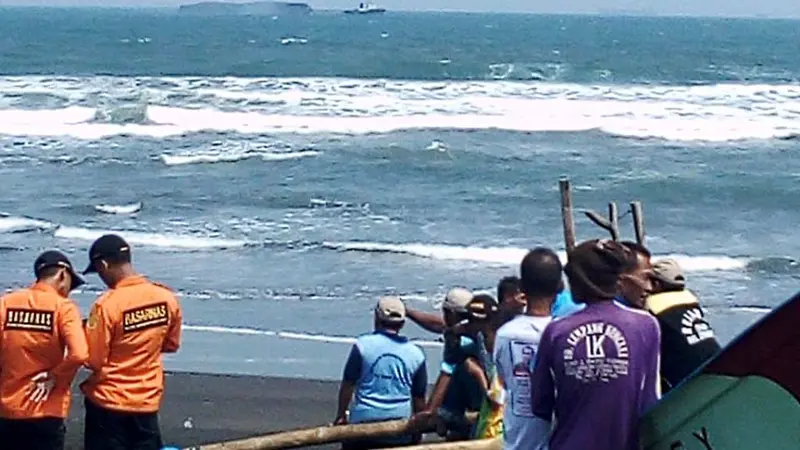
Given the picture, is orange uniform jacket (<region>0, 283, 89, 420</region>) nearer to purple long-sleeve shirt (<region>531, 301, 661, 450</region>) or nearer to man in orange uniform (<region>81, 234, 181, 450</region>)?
man in orange uniform (<region>81, 234, 181, 450</region>)

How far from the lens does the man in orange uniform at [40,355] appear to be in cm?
646

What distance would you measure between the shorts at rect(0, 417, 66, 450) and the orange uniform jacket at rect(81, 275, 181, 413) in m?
0.21

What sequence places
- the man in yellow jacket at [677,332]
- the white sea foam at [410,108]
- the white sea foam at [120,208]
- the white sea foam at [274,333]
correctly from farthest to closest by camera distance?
the white sea foam at [410,108]
the white sea foam at [120,208]
the white sea foam at [274,333]
the man in yellow jacket at [677,332]

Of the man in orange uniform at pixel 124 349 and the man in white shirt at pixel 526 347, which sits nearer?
the man in white shirt at pixel 526 347

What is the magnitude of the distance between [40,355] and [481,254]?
519 inches

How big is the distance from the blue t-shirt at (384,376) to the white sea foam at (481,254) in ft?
36.7

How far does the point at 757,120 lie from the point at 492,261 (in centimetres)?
2295

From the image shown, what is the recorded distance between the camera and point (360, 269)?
18.1 meters

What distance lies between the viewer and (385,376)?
7195 millimetres

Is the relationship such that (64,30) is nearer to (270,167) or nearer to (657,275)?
(270,167)

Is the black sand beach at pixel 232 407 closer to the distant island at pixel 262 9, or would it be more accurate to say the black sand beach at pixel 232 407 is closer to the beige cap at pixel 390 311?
the beige cap at pixel 390 311

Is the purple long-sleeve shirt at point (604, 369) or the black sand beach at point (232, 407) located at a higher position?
the purple long-sleeve shirt at point (604, 369)

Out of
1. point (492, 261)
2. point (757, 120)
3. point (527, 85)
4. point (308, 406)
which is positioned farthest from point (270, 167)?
point (527, 85)

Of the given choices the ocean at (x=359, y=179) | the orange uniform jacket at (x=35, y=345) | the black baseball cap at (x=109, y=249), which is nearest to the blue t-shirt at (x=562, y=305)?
the black baseball cap at (x=109, y=249)
